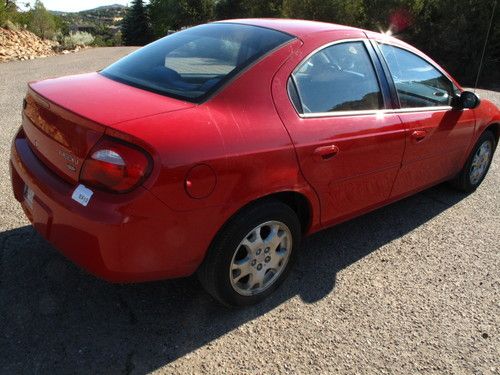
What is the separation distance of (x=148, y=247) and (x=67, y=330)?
2.48 feet

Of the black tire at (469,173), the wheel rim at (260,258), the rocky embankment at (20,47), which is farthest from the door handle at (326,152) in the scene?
the rocky embankment at (20,47)

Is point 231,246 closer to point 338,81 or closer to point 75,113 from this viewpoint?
point 75,113

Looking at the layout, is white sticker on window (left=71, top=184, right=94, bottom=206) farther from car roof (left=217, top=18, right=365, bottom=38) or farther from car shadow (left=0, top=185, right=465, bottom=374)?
car roof (left=217, top=18, right=365, bottom=38)

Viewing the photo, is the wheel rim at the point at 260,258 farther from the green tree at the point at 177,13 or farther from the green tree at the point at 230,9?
the green tree at the point at 177,13

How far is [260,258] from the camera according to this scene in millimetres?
2721

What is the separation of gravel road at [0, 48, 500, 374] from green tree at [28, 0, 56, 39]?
21759mm

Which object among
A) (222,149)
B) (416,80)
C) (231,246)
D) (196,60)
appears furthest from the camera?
(416,80)

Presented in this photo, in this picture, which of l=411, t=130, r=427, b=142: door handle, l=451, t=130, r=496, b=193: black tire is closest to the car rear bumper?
l=411, t=130, r=427, b=142: door handle

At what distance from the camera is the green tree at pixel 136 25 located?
55.1 metres

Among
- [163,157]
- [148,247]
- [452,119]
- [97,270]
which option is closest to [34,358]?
[97,270]

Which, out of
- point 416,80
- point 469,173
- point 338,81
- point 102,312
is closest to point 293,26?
point 338,81

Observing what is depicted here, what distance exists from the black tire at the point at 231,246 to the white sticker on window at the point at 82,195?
68 centimetres

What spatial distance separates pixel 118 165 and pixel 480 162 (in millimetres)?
4006

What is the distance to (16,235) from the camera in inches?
130
